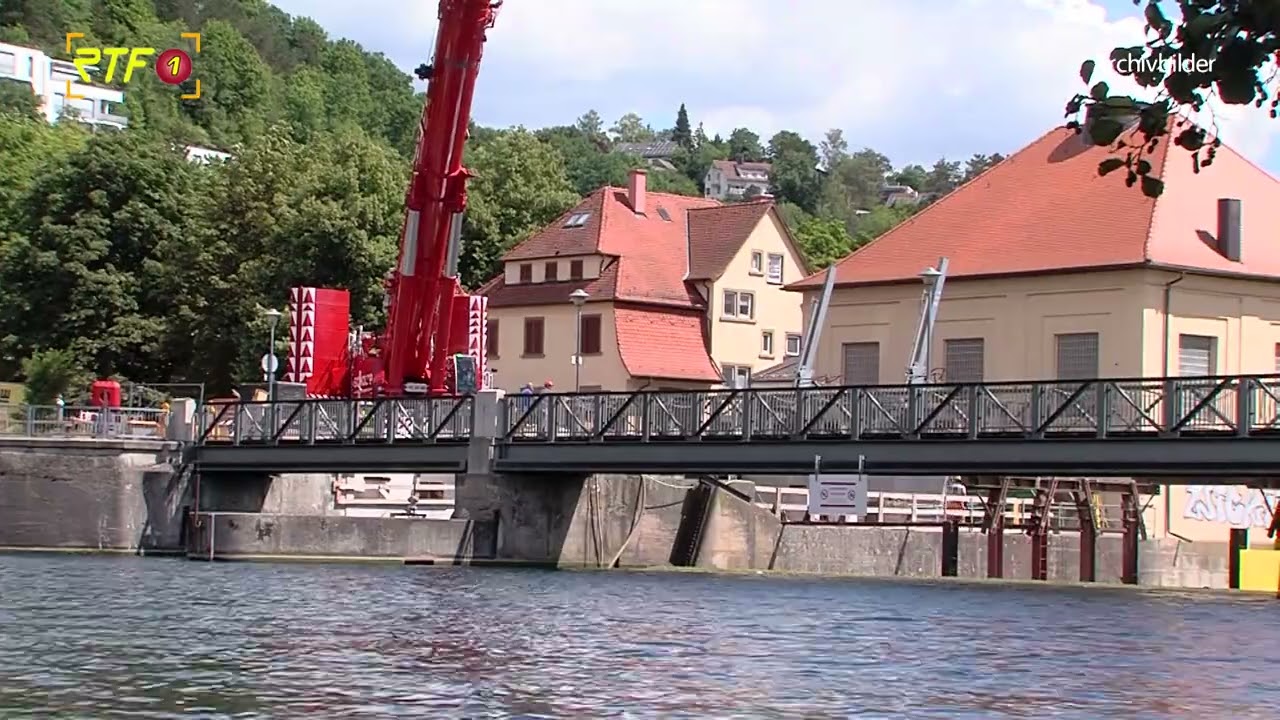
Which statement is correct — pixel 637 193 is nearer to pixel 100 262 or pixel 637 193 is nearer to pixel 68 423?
pixel 100 262

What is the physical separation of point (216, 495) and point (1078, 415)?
937 inches

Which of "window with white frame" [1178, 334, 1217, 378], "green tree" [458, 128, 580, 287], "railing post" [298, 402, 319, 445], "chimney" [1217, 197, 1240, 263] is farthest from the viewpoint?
"green tree" [458, 128, 580, 287]

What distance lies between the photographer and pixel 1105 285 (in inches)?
2272

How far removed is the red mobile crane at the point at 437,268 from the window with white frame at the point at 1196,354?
19.4m

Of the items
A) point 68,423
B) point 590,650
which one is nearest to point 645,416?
point 68,423

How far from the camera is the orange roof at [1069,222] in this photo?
5797 cm

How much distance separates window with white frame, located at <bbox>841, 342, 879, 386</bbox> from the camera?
64062 millimetres

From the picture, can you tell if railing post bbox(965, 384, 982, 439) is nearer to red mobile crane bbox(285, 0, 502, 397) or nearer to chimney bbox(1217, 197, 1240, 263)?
red mobile crane bbox(285, 0, 502, 397)

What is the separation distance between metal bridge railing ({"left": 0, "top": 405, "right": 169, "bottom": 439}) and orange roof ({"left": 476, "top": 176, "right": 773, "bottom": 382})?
28.8 m

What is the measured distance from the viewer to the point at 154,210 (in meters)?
86.2

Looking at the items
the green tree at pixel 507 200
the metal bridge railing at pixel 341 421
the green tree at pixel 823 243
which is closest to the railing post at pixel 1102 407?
the metal bridge railing at pixel 341 421

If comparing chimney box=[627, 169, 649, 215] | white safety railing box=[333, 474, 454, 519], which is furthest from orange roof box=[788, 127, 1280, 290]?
chimney box=[627, 169, 649, 215]

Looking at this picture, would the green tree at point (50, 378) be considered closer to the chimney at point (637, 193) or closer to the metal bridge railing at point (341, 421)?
the metal bridge railing at point (341, 421)

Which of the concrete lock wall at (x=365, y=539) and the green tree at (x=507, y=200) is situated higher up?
the green tree at (x=507, y=200)
